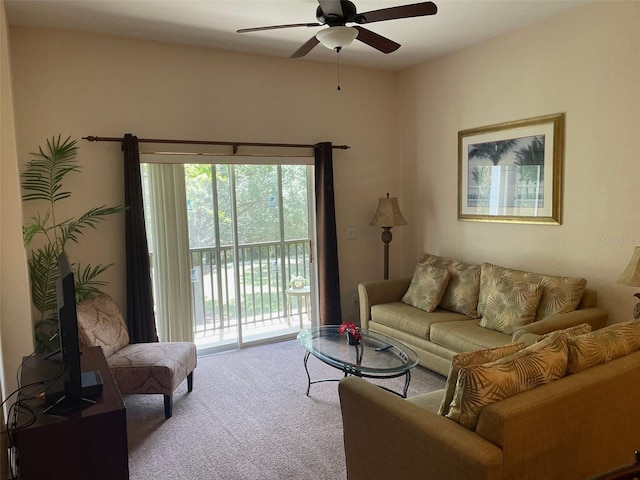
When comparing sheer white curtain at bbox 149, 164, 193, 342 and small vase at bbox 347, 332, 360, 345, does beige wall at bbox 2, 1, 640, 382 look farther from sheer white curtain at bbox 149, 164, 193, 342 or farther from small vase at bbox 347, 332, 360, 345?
small vase at bbox 347, 332, 360, 345

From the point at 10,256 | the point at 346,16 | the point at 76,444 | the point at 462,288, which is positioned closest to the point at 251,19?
the point at 346,16

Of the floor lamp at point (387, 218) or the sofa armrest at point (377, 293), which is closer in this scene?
the sofa armrest at point (377, 293)

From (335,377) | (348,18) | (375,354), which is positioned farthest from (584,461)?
(348,18)

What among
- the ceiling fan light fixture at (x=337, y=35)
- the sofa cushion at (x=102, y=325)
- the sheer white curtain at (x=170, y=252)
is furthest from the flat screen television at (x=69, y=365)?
the sheer white curtain at (x=170, y=252)

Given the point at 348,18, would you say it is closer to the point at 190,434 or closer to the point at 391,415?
the point at 391,415

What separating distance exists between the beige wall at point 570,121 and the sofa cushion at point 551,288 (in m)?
0.28

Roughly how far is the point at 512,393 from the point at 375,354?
1.54 m

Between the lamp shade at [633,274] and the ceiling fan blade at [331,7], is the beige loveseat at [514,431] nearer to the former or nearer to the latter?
the lamp shade at [633,274]

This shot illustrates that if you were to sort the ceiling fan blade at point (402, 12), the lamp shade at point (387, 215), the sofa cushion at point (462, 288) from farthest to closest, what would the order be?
the lamp shade at point (387, 215) → the sofa cushion at point (462, 288) → the ceiling fan blade at point (402, 12)

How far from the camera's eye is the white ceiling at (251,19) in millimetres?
3244

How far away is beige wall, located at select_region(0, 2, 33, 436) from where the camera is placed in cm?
289

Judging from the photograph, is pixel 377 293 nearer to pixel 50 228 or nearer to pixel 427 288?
pixel 427 288

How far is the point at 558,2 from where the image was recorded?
3.39 metres

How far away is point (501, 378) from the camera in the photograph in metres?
1.78
